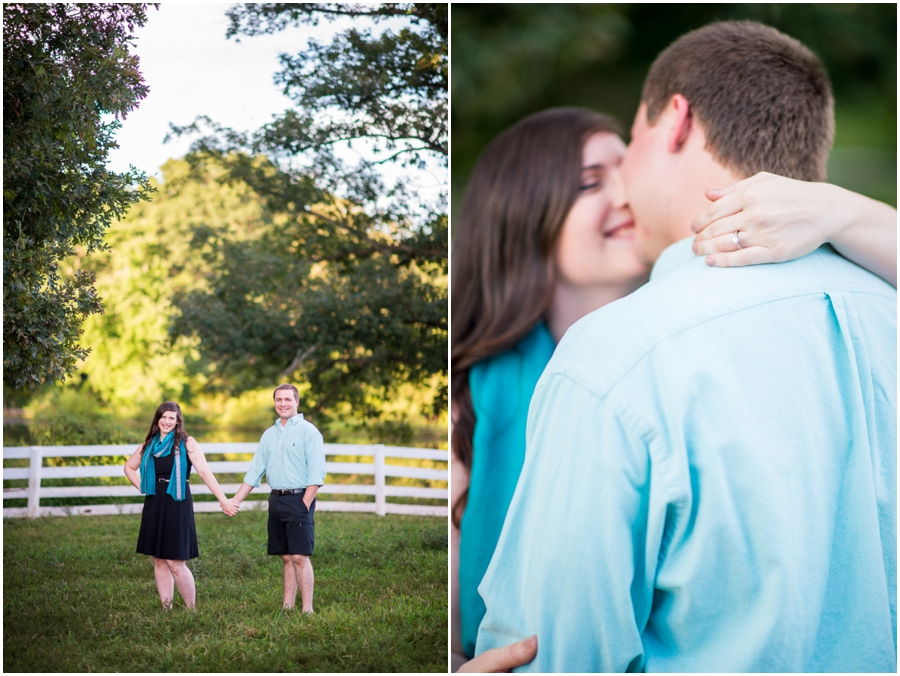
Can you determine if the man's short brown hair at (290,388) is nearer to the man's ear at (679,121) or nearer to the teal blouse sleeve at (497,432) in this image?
the teal blouse sleeve at (497,432)

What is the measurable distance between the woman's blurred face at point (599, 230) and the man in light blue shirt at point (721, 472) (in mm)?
508

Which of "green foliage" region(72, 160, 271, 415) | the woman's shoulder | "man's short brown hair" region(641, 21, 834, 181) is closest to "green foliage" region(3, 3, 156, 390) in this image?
"green foliage" region(72, 160, 271, 415)

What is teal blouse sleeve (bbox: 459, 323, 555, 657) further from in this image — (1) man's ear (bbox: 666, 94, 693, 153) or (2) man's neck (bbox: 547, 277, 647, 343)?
(1) man's ear (bbox: 666, 94, 693, 153)

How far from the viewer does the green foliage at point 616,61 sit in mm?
2402

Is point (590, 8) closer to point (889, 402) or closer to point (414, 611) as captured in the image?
point (889, 402)

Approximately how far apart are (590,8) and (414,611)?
217 centimetres

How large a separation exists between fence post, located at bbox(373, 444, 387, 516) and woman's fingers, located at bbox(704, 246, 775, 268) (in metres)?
1.37

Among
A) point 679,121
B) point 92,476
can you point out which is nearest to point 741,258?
point 679,121

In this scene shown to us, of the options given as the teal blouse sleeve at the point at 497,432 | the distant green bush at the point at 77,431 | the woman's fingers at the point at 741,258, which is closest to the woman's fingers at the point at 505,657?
the teal blouse sleeve at the point at 497,432

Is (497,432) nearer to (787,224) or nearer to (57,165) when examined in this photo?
(787,224)

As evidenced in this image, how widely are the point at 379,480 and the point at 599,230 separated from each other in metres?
1.12

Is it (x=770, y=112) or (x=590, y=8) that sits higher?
(x=590, y=8)

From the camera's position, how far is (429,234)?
241 centimetres

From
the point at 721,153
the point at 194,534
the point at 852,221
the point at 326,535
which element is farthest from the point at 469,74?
the point at 194,534
